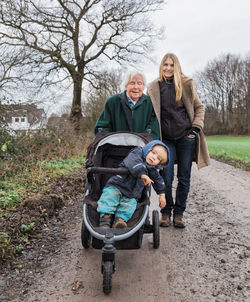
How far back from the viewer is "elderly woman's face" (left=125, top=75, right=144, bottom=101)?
3635 mm

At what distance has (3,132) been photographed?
6.94 meters

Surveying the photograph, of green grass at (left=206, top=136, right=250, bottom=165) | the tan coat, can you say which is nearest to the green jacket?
the tan coat

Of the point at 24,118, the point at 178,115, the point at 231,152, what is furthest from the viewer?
the point at 231,152

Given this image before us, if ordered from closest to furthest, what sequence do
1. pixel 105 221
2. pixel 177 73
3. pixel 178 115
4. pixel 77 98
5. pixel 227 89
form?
pixel 105 221, pixel 177 73, pixel 178 115, pixel 77 98, pixel 227 89

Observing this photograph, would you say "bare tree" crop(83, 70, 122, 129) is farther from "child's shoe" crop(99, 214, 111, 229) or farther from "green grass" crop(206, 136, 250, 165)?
"child's shoe" crop(99, 214, 111, 229)

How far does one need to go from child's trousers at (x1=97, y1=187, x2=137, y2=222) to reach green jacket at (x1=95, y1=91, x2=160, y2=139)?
38.9 inches

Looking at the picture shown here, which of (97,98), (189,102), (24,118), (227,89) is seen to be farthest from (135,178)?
(227,89)

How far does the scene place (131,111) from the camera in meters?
3.76

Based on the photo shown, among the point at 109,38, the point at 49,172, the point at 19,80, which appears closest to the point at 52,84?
the point at 109,38

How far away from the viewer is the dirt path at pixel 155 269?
2598 mm

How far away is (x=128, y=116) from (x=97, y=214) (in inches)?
51.1

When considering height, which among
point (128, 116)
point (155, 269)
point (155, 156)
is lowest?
point (155, 269)

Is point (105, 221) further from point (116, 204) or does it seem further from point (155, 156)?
point (155, 156)

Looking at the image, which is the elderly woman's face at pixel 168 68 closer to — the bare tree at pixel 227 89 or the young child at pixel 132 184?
the young child at pixel 132 184
